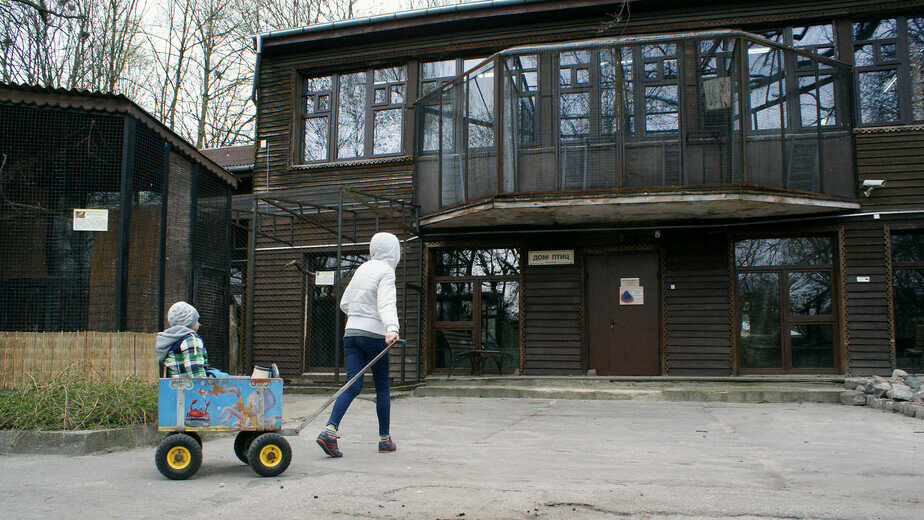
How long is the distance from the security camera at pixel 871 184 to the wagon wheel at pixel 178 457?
1150 cm

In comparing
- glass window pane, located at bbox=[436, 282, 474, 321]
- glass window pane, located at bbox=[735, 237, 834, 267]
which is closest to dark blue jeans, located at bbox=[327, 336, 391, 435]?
glass window pane, located at bbox=[436, 282, 474, 321]

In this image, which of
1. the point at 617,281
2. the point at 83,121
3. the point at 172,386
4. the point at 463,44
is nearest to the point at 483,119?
the point at 463,44

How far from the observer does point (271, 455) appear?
533 centimetres

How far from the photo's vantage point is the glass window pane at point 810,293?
12.9 meters

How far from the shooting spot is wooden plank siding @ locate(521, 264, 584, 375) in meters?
13.6

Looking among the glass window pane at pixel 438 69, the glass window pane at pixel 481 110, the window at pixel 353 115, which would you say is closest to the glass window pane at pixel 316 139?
the window at pixel 353 115

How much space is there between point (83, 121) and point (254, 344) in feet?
24.5

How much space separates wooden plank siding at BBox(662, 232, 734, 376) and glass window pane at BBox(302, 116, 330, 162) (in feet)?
24.2

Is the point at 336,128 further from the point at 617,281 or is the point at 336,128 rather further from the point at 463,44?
the point at 617,281

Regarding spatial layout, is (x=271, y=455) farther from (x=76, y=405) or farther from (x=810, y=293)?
(x=810, y=293)

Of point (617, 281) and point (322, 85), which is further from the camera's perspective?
point (322, 85)

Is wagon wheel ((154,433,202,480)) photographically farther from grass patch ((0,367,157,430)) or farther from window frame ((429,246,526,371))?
window frame ((429,246,526,371))

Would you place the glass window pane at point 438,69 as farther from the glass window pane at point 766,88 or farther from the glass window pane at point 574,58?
the glass window pane at point 766,88

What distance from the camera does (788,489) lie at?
4.97 m
